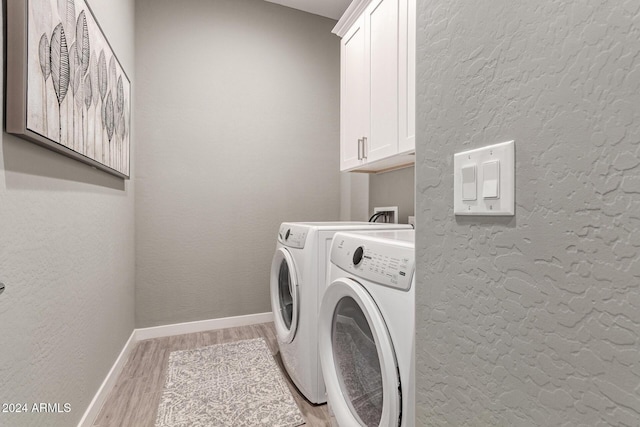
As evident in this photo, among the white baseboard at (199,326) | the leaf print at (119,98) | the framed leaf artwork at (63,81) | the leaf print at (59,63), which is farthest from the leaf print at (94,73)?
the white baseboard at (199,326)

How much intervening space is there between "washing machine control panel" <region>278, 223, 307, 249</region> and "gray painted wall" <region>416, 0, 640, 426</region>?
982 millimetres

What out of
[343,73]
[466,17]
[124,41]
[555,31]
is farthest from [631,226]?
[124,41]

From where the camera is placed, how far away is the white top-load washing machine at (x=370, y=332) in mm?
808

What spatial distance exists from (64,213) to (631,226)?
1.50 metres

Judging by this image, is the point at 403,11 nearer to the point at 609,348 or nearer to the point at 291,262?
the point at 291,262

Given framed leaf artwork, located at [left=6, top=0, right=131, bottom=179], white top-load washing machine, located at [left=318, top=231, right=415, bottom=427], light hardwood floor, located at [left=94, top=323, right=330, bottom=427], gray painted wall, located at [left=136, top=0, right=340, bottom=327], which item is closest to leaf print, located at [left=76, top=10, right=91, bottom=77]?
framed leaf artwork, located at [left=6, top=0, right=131, bottom=179]

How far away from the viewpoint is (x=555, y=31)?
1.38 ft

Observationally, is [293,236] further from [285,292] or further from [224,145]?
[224,145]

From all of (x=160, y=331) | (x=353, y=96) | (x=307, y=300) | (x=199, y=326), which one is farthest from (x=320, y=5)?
(x=160, y=331)

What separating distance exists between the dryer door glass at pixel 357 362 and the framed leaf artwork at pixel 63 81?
3.66ft

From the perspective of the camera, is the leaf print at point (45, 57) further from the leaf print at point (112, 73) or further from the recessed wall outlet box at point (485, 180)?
the recessed wall outlet box at point (485, 180)

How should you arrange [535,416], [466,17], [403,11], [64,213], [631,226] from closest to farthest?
[631,226] → [535,416] → [466,17] → [64,213] → [403,11]

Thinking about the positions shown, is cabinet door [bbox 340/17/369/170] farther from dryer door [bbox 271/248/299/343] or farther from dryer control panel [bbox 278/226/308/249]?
dryer door [bbox 271/248/299/343]

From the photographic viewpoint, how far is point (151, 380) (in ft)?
5.82
